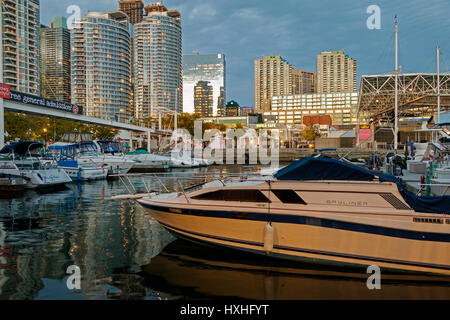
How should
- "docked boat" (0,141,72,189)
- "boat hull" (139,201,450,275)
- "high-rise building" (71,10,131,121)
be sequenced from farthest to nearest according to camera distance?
"high-rise building" (71,10,131,121), "docked boat" (0,141,72,189), "boat hull" (139,201,450,275)

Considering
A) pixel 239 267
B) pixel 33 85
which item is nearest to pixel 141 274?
pixel 239 267

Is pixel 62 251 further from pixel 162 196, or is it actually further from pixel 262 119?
pixel 262 119

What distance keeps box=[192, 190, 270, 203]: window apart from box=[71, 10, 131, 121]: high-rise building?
14642 cm

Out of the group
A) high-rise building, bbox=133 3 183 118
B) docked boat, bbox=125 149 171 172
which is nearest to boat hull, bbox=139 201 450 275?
docked boat, bbox=125 149 171 172

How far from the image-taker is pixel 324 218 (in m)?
7.32

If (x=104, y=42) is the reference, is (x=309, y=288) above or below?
below

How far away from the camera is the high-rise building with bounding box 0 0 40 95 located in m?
99.7

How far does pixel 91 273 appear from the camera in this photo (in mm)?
7590

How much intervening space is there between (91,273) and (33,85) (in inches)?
4725

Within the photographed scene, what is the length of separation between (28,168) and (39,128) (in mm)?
39599

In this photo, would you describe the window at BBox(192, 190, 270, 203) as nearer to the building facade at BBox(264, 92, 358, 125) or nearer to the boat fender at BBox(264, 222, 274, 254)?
the boat fender at BBox(264, 222, 274, 254)

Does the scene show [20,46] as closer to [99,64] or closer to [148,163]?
[99,64]

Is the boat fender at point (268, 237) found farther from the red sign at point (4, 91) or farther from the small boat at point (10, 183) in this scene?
the red sign at point (4, 91)

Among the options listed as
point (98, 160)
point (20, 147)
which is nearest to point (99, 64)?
point (98, 160)
